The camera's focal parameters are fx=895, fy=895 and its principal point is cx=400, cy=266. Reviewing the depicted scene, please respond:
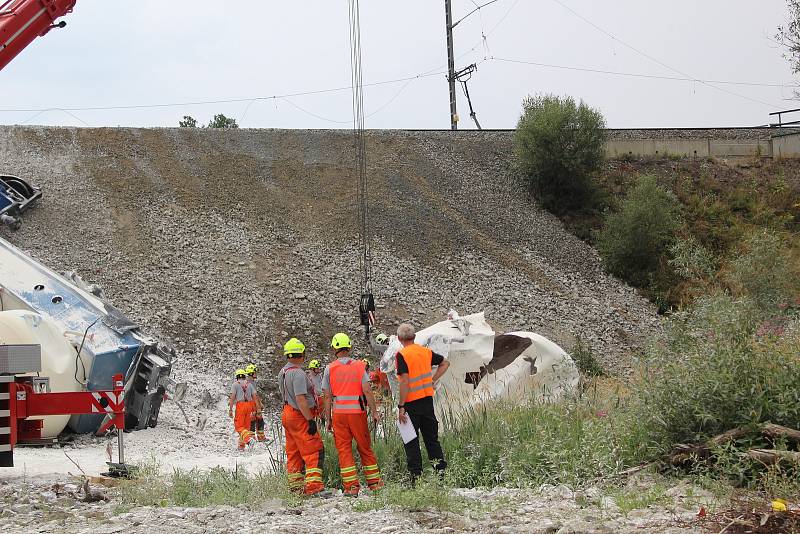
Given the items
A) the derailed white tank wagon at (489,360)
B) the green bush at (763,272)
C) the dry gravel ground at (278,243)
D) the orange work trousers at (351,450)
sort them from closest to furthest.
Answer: the orange work trousers at (351,450), the derailed white tank wagon at (489,360), the green bush at (763,272), the dry gravel ground at (278,243)

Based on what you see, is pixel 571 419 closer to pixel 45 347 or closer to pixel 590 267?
pixel 45 347

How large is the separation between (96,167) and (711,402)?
25682 millimetres

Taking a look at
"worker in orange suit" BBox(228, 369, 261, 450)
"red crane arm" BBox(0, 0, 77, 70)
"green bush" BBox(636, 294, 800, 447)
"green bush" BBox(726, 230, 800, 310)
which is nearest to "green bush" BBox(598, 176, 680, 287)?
"green bush" BBox(726, 230, 800, 310)

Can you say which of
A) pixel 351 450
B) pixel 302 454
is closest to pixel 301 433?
pixel 302 454

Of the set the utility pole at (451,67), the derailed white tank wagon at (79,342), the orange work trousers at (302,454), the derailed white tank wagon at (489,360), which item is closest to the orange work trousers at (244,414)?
the derailed white tank wagon at (79,342)

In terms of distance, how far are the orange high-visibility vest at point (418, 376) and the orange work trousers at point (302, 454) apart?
1.03m

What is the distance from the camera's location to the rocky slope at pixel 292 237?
890 inches

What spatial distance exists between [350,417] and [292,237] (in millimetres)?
18636

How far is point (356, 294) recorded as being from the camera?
23844mm

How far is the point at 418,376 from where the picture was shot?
8727 millimetres

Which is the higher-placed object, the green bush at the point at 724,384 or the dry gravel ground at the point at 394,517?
the green bush at the point at 724,384

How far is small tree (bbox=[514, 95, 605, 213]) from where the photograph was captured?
3197 cm

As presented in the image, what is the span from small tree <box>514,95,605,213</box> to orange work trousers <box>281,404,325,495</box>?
24.1 metres

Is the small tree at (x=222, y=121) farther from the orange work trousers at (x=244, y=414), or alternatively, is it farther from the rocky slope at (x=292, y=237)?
the orange work trousers at (x=244, y=414)
